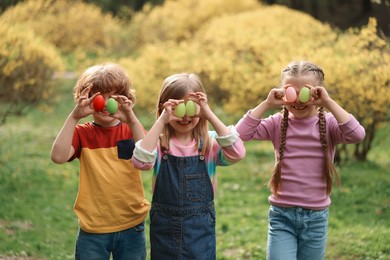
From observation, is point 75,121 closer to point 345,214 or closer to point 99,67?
point 99,67

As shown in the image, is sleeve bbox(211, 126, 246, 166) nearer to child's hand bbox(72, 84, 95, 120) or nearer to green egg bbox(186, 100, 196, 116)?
green egg bbox(186, 100, 196, 116)

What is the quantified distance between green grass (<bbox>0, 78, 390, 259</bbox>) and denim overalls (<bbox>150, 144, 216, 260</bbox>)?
2.35 meters

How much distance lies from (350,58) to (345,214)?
1933 mm

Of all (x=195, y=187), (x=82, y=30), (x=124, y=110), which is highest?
(x=82, y=30)

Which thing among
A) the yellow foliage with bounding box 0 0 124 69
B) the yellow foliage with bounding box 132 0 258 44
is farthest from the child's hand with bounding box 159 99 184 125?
the yellow foliage with bounding box 0 0 124 69

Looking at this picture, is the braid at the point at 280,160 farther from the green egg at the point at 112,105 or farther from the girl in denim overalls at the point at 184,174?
the green egg at the point at 112,105

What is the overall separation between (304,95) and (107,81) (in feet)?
3.18

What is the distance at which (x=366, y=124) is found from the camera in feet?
27.7

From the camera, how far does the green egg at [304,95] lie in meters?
3.21

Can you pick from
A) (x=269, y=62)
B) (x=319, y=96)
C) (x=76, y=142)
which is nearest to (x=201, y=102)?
(x=319, y=96)

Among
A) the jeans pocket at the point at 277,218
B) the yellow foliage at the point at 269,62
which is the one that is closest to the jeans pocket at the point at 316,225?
the jeans pocket at the point at 277,218

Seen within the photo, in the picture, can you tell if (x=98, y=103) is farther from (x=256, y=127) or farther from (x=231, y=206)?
(x=231, y=206)

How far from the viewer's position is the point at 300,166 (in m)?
3.44

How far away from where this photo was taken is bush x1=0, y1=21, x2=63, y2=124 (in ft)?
27.0
